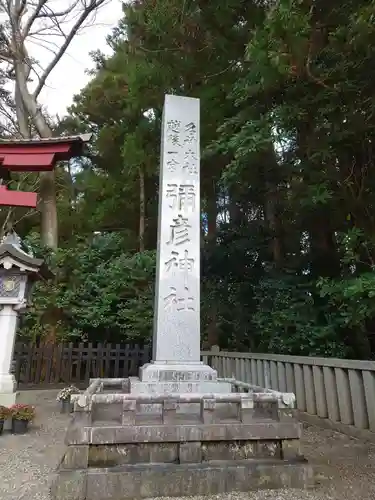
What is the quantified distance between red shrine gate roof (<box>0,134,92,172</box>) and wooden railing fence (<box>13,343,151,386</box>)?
14.5 feet

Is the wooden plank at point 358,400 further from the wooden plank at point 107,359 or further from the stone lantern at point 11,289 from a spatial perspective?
the wooden plank at point 107,359

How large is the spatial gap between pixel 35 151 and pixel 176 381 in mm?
4714

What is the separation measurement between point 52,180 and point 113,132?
265cm

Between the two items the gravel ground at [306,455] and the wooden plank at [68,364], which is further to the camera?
the wooden plank at [68,364]

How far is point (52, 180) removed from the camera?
12.6 m

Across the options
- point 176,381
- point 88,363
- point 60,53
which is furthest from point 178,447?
point 60,53

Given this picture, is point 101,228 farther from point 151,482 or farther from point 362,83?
point 151,482

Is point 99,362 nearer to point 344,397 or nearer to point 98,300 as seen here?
point 98,300

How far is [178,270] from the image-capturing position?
5.04 metres

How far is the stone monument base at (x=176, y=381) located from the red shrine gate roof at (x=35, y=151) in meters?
4.16

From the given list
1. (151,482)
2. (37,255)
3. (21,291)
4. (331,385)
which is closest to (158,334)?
(151,482)

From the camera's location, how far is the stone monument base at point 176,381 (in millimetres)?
4281

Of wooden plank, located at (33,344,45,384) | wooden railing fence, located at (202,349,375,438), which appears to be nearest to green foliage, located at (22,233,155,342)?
wooden plank, located at (33,344,45,384)

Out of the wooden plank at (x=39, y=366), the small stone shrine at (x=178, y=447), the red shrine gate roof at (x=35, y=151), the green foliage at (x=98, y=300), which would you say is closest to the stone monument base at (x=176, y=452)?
the small stone shrine at (x=178, y=447)
